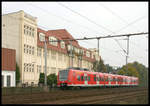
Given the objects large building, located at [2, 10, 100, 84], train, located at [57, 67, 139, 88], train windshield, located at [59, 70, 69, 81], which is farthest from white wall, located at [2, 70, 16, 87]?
train windshield, located at [59, 70, 69, 81]

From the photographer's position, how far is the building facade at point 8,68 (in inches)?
1563

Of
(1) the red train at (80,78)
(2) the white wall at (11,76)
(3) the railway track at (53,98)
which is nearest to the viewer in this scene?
(3) the railway track at (53,98)

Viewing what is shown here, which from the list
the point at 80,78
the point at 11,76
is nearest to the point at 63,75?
the point at 80,78

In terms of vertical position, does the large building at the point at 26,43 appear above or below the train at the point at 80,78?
above

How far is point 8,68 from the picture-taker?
132 feet

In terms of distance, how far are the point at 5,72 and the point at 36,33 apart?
1068 centimetres

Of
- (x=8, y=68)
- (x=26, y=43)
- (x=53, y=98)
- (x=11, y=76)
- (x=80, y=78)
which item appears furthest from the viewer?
(x=26, y=43)

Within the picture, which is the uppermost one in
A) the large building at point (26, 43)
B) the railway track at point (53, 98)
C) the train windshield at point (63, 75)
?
the large building at point (26, 43)

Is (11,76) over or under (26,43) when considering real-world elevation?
under

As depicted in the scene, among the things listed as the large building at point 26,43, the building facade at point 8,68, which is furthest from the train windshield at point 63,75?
the building facade at point 8,68

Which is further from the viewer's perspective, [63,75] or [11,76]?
[11,76]

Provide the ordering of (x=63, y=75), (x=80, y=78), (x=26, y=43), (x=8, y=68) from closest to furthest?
1. (x=63, y=75)
2. (x=80, y=78)
3. (x=8, y=68)
4. (x=26, y=43)

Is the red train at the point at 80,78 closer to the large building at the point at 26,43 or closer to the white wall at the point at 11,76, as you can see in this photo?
the large building at the point at 26,43

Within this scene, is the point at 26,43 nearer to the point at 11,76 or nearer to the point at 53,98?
the point at 11,76
